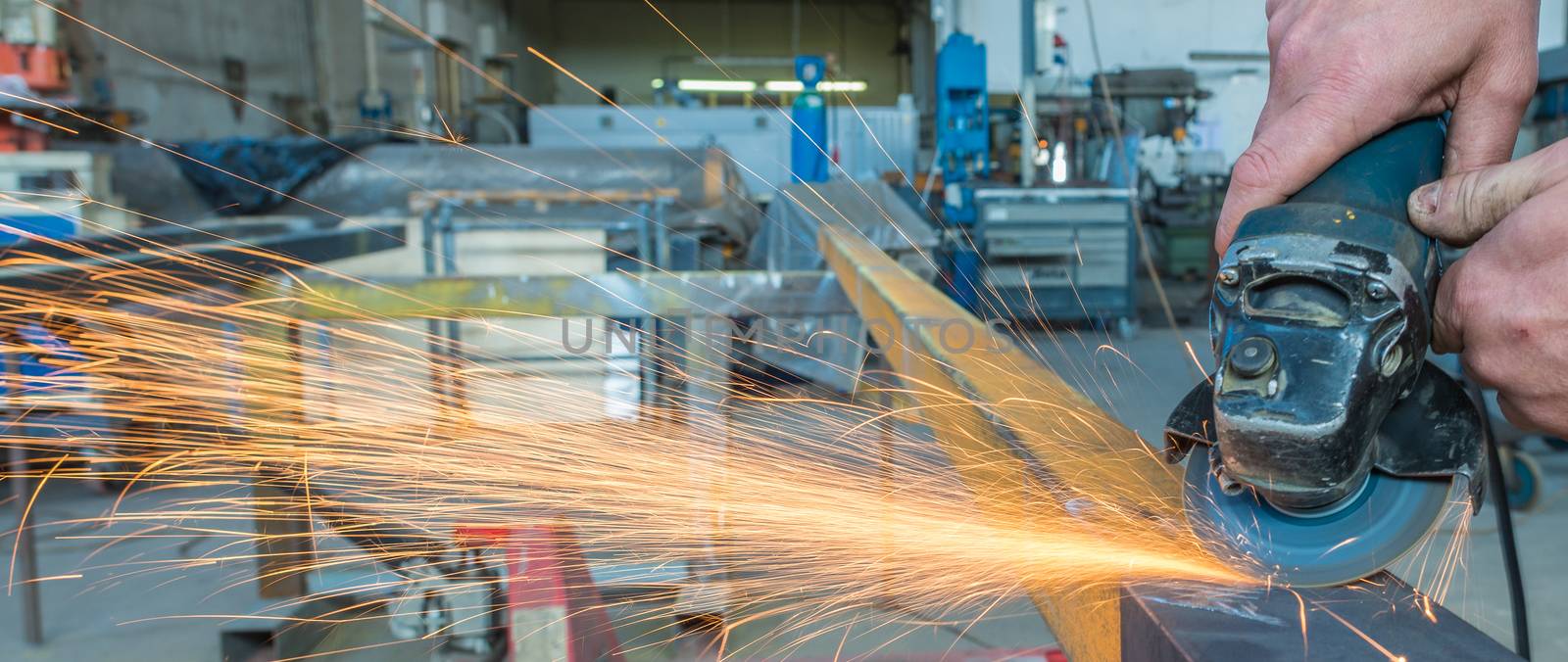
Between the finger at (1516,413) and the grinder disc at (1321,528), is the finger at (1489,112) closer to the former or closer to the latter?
the finger at (1516,413)

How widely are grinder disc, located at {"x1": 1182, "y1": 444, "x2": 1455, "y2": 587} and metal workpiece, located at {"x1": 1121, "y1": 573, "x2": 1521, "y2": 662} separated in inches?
1.5

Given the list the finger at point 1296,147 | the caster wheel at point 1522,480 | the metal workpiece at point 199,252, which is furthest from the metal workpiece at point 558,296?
the caster wheel at point 1522,480

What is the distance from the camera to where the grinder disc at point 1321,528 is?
2.77ft

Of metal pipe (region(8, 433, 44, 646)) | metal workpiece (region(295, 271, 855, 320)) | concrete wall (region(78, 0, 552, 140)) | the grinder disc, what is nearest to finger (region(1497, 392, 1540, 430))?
the grinder disc

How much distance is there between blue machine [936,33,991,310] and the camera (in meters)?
7.09

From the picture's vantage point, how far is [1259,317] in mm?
824

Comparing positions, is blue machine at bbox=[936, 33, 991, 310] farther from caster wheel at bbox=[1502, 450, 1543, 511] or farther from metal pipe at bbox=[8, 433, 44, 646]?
metal pipe at bbox=[8, 433, 44, 646]

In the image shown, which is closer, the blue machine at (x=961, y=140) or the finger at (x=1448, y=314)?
the finger at (x=1448, y=314)

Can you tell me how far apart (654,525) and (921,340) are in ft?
2.47

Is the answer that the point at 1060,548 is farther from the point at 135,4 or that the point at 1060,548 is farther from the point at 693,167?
the point at 135,4

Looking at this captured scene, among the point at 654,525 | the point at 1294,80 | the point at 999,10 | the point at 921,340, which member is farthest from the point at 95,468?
the point at 999,10

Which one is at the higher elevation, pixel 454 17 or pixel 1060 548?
pixel 454 17

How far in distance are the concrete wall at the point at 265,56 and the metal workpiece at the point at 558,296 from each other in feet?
12.0

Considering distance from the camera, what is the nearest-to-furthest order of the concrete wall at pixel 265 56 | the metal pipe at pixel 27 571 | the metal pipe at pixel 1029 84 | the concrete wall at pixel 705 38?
the metal pipe at pixel 27 571, the metal pipe at pixel 1029 84, the concrete wall at pixel 265 56, the concrete wall at pixel 705 38
